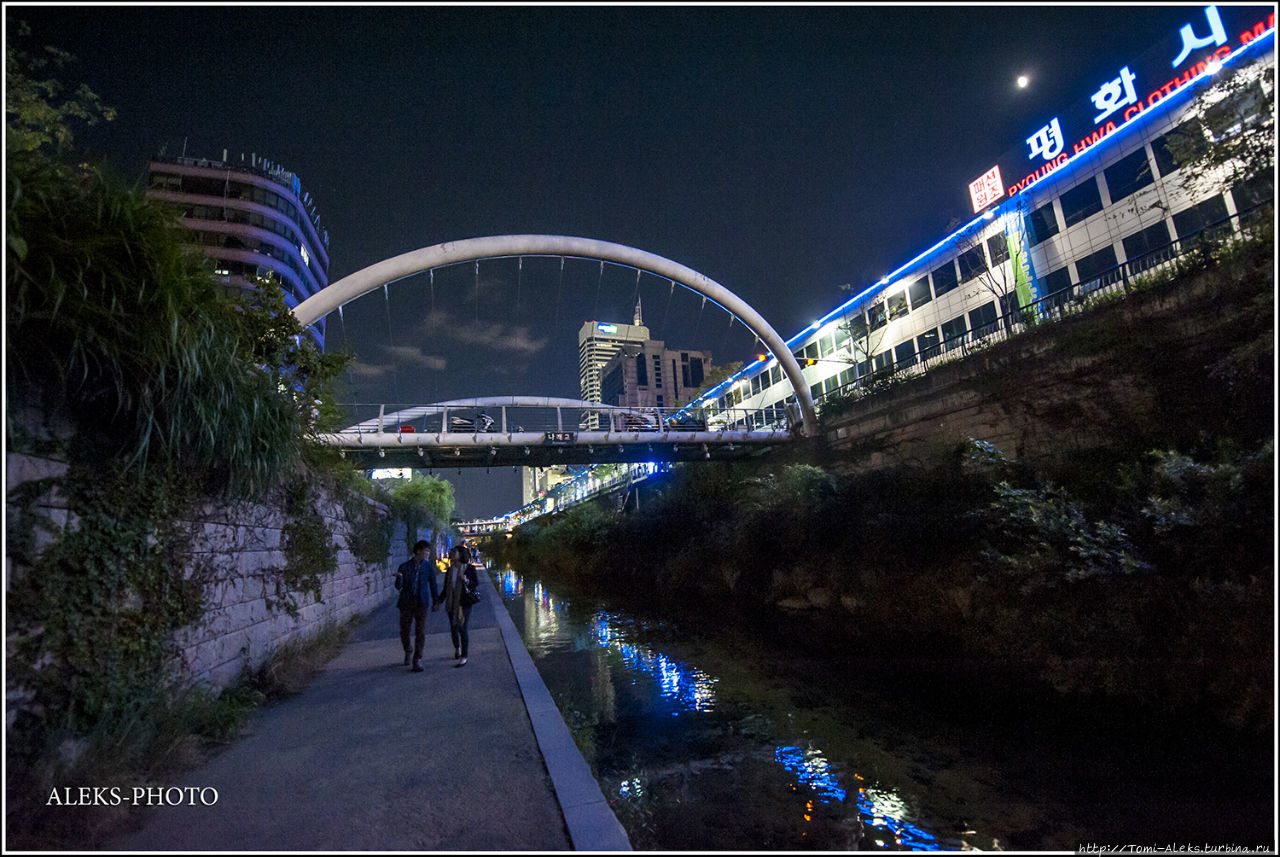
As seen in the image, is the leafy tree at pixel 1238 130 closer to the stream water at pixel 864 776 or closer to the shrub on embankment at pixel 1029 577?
the shrub on embankment at pixel 1029 577

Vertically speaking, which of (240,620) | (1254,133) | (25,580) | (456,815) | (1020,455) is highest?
(1254,133)

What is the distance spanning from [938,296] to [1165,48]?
1408 centimetres

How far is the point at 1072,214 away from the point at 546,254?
26363 millimetres

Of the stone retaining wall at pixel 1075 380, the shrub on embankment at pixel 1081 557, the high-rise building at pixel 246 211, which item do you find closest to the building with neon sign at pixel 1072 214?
the stone retaining wall at pixel 1075 380

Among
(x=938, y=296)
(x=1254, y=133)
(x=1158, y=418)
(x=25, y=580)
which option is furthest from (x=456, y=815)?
(x=938, y=296)

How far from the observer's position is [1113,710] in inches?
260

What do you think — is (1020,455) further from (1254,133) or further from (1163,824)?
(1163,824)

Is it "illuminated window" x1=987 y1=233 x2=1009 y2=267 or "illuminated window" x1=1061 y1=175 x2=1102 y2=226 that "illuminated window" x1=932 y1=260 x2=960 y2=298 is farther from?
"illuminated window" x1=1061 y1=175 x2=1102 y2=226

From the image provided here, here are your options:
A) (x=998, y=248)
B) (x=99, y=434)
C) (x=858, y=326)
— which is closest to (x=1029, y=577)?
(x=99, y=434)

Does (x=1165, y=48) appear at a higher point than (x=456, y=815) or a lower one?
higher

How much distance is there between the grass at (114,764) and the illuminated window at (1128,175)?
1363 inches

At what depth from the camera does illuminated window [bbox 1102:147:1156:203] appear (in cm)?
2398

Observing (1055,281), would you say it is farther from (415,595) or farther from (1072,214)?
(415,595)

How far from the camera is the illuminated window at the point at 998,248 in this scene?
1193 inches
